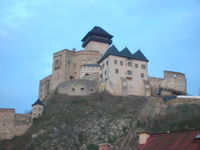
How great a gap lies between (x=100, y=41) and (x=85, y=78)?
16.4 m

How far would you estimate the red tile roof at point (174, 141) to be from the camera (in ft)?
103

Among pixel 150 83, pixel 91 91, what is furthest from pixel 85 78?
pixel 150 83

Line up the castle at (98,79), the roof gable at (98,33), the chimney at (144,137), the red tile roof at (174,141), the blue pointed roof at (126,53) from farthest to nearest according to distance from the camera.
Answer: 1. the roof gable at (98,33)
2. the blue pointed roof at (126,53)
3. the castle at (98,79)
4. the chimney at (144,137)
5. the red tile roof at (174,141)

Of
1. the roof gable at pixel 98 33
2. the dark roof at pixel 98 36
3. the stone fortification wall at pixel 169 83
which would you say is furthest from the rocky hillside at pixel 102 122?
the roof gable at pixel 98 33

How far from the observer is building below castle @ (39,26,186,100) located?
8650 centimetres

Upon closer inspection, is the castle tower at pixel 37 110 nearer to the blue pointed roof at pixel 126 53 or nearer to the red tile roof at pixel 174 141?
the blue pointed roof at pixel 126 53

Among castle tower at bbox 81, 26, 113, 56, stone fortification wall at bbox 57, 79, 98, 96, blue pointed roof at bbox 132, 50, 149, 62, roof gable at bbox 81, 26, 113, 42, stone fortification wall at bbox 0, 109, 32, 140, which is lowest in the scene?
stone fortification wall at bbox 0, 109, 32, 140

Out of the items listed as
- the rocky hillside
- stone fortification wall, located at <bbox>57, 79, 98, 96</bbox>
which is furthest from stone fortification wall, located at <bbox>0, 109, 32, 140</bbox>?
stone fortification wall, located at <bbox>57, 79, 98, 96</bbox>

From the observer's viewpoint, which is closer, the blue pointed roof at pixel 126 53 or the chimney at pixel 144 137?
the chimney at pixel 144 137

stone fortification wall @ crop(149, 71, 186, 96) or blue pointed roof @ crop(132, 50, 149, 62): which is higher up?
blue pointed roof @ crop(132, 50, 149, 62)

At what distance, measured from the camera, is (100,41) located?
4114 inches

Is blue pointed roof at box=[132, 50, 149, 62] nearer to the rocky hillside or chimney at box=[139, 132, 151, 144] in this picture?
the rocky hillside

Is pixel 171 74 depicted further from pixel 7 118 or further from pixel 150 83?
pixel 7 118

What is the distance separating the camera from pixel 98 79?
89750 mm
